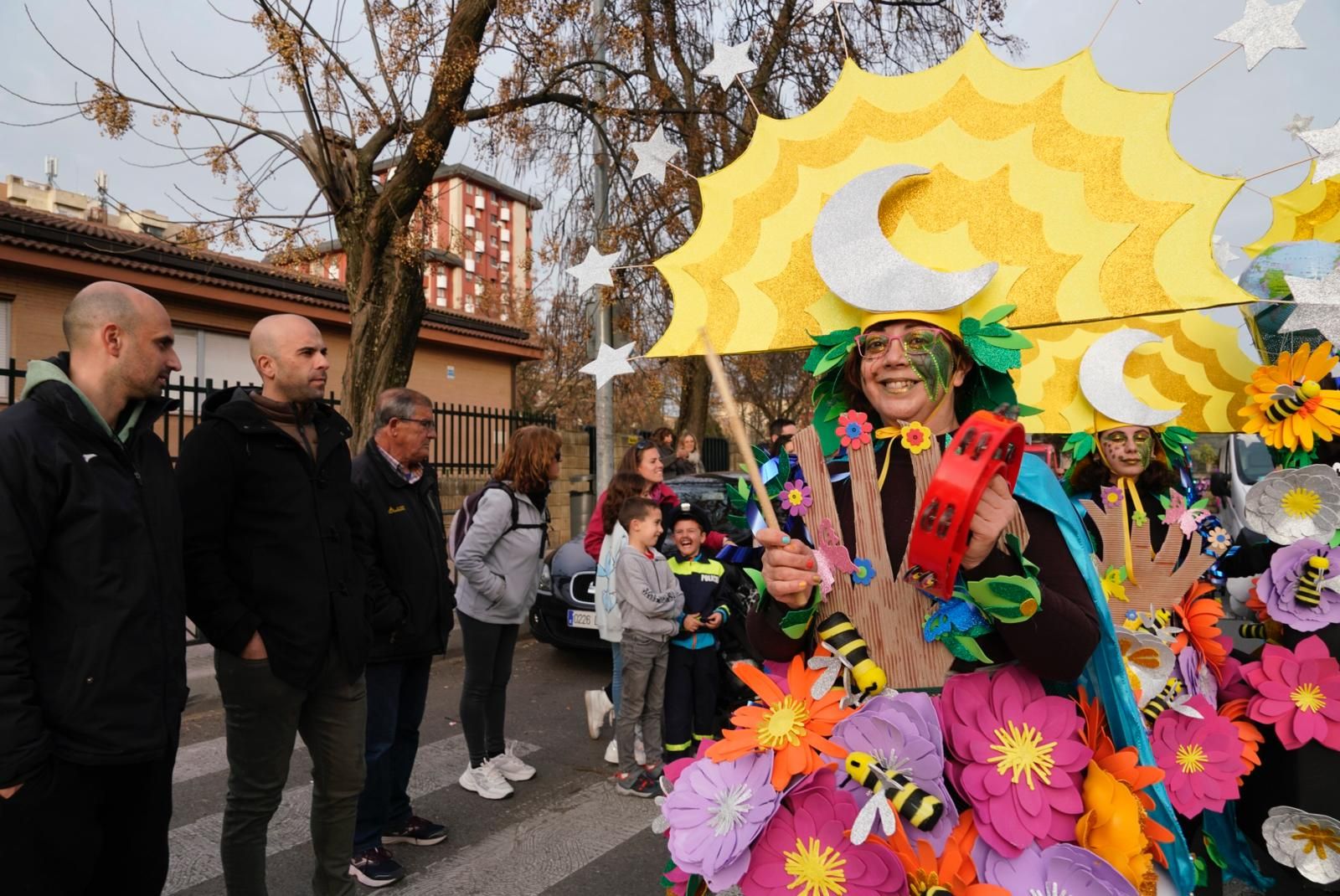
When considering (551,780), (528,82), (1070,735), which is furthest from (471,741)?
(528,82)

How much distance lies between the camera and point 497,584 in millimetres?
4410

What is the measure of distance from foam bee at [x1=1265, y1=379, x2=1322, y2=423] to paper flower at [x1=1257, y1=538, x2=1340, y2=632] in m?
0.46

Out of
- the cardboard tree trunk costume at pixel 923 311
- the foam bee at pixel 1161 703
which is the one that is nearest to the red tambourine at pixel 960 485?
the cardboard tree trunk costume at pixel 923 311

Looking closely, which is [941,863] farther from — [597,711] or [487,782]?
[597,711]

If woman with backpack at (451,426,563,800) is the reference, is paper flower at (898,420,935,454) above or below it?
above

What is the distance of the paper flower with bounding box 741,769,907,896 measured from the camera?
1602mm

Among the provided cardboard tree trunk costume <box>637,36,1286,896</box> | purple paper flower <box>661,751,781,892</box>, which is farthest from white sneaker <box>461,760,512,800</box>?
purple paper flower <box>661,751,781,892</box>

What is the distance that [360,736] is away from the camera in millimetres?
3080

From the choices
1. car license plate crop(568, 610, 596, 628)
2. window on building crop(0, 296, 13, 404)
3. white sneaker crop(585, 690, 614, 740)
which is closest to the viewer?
white sneaker crop(585, 690, 614, 740)

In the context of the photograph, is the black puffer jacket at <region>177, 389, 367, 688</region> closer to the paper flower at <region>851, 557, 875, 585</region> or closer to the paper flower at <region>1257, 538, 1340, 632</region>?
the paper flower at <region>851, 557, 875, 585</region>

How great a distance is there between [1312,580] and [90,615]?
3756mm

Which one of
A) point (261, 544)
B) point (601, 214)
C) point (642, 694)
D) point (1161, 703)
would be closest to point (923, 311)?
point (1161, 703)

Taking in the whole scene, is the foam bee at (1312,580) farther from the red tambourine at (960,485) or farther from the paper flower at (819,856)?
the paper flower at (819,856)

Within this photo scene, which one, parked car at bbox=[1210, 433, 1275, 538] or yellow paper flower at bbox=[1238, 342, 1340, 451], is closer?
yellow paper flower at bbox=[1238, 342, 1340, 451]
